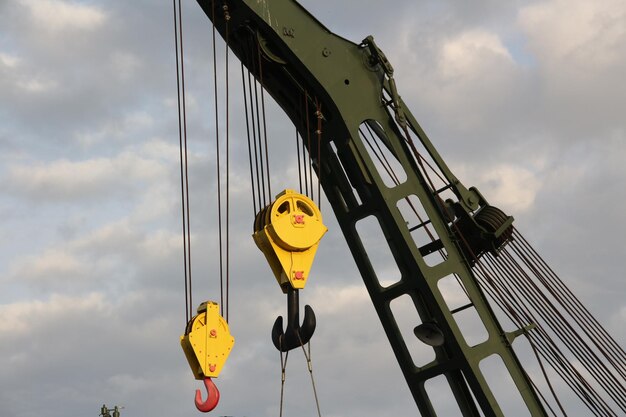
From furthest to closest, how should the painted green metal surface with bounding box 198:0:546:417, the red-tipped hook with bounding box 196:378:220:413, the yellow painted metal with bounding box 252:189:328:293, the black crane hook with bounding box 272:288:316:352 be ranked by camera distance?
the painted green metal surface with bounding box 198:0:546:417
the yellow painted metal with bounding box 252:189:328:293
the black crane hook with bounding box 272:288:316:352
the red-tipped hook with bounding box 196:378:220:413

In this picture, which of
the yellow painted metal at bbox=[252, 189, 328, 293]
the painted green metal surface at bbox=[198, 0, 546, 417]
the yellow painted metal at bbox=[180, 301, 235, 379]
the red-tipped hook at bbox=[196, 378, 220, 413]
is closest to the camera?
the red-tipped hook at bbox=[196, 378, 220, 413]

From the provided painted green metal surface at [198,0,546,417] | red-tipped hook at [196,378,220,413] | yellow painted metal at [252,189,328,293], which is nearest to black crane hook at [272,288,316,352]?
yellow painted metal at [252,189,328,293]

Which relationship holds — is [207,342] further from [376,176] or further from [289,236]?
[376,176]

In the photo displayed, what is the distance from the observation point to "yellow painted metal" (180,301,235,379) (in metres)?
10.1

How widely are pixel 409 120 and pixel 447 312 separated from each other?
2606 mm

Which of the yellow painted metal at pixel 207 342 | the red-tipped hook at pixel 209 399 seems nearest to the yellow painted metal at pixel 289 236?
the yellow painted metal at pixel 207 342

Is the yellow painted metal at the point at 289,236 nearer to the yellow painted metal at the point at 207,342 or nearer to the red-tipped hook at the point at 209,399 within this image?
the yellow painted metal at the point at 207,342

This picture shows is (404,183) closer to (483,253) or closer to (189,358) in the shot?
(483,253)

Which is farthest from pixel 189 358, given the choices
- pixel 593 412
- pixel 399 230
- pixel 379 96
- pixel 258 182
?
pixel 593 412

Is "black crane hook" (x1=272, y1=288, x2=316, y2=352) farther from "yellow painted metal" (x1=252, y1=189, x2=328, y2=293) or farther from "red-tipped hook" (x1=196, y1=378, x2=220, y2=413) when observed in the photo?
"red-tipped hook" (x1=196, y1=378, x2=220, y2=413)

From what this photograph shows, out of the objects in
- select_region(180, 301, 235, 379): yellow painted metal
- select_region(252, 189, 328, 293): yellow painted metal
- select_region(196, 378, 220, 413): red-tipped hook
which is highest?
select_region(252, 189, 328, 293): yellow painted metal

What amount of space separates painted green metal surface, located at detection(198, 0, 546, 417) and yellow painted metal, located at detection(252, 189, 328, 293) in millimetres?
1849

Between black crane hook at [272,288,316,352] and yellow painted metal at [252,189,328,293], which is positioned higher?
yellow painted metal at [252,189,328,293]

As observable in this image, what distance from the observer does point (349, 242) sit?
1323 cm
